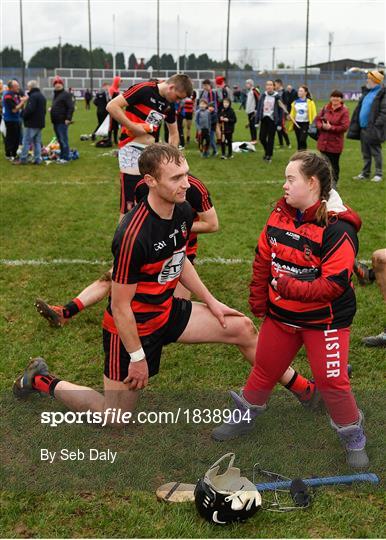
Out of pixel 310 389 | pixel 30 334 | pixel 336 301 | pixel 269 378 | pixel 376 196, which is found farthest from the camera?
pixel 376 196

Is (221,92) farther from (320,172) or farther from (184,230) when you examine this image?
(320,172)

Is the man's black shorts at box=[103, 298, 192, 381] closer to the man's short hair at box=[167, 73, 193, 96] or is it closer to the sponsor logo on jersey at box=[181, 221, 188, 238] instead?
the sponsor logo on jersey at box=[181, 221, 188, 238]

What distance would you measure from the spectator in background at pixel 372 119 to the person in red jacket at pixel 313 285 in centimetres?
915

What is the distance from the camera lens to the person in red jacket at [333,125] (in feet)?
37.6

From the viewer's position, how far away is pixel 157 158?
329cm

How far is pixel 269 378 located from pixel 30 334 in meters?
2.47

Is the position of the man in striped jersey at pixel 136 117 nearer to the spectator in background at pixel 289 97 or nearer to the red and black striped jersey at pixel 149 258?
the red and black striped jersey at pixel 149 258

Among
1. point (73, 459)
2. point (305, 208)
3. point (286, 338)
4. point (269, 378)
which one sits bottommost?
point (73, 459)

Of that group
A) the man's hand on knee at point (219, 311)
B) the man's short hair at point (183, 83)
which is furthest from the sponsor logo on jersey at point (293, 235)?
the man's short hair at point (183, 83)

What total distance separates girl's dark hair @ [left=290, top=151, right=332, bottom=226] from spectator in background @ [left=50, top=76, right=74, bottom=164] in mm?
12471

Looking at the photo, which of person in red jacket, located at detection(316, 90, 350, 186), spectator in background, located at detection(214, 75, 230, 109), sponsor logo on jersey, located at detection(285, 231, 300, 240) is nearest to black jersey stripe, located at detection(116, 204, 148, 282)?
sponsor logo on jersey, located at detection(285, 231, 300, 240)

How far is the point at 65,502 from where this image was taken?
308 cm

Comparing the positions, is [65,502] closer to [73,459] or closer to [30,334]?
[73,459]

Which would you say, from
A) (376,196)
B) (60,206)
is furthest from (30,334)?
(376,196)
